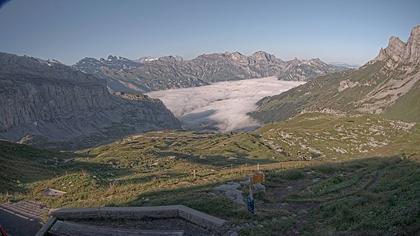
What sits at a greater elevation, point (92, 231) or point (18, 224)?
point (92, 231)

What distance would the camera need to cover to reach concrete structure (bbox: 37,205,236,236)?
1975cm

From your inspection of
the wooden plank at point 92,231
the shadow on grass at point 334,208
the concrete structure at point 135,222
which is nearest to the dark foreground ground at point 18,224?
the concrete structure at point 135,222

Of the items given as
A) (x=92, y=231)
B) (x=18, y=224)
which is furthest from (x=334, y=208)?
(x=18, y=224)

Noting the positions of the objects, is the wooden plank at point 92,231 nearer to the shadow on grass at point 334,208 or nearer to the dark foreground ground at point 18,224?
the dark foreground ground at point 18,224

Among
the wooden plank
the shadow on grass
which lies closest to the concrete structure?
the wooden plank

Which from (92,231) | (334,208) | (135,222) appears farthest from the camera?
(135,222)

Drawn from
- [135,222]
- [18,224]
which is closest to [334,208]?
[135,222]

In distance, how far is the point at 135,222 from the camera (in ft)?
70.7

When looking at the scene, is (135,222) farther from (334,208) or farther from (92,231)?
(334,208)

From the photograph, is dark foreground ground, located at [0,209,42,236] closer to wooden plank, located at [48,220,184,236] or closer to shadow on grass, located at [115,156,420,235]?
wooden plank, located at [48,220,184,236]

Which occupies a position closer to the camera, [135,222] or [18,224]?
[135,222]

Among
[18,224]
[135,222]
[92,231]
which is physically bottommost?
[18,224]

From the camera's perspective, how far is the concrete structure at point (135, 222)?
19.8 meters

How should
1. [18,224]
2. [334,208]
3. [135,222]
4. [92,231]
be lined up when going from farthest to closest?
1. [18,224]
2. [135,222]
3. [334,208]
4. [92,231]
